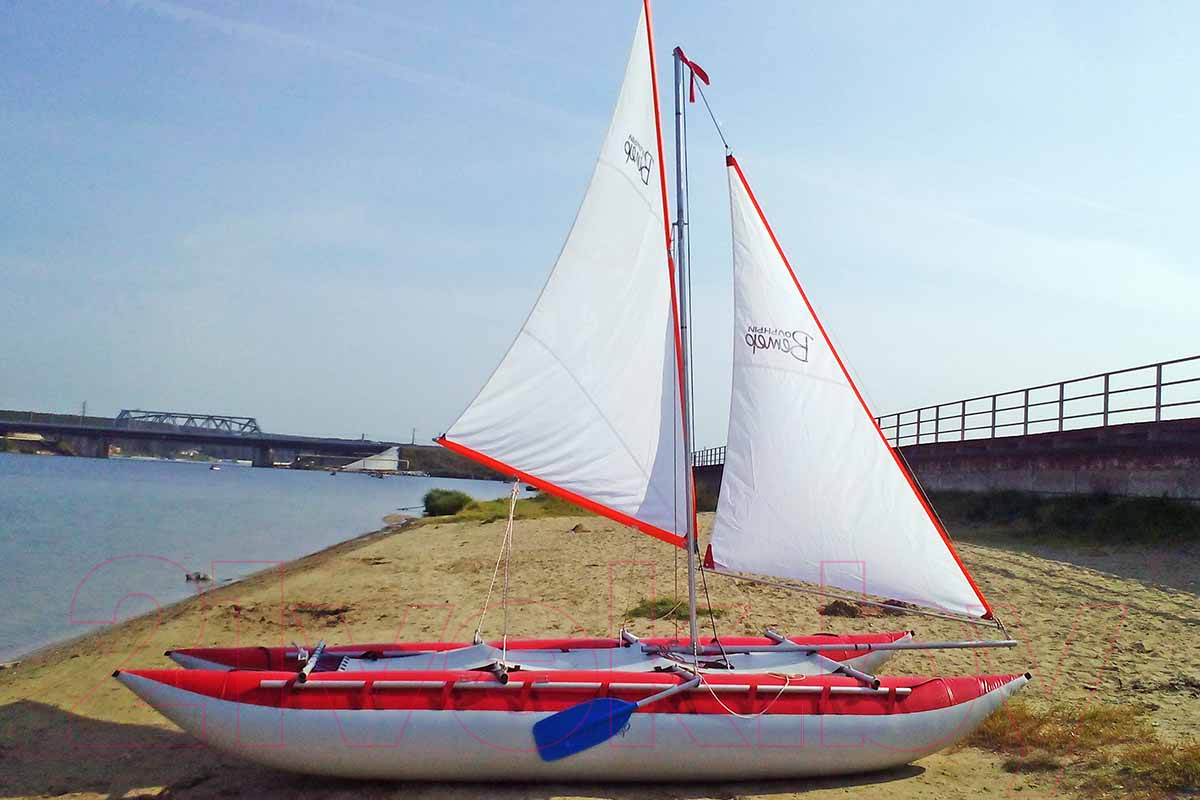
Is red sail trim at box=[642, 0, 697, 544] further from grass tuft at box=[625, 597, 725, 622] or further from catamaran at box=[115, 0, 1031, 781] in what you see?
grass tuft at box=[625, 597, 725, 622]

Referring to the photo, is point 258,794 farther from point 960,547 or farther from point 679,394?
point 960,547

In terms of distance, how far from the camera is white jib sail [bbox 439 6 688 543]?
708 cm

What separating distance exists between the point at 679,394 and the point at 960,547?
11.4m

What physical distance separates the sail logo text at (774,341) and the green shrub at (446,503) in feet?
120

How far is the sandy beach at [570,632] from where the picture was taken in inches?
258

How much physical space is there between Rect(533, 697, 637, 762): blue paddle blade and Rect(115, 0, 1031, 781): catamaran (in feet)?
0.05

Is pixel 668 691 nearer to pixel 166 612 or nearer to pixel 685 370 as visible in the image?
pixel 685 370

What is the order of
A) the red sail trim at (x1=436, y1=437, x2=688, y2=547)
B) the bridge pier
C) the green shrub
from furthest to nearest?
the bridge pier → the green shrub → the red sail trim at (x1=436, y1=437, x2=688, y2=547)

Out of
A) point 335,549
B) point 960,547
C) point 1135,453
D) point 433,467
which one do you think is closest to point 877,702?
point 960,547

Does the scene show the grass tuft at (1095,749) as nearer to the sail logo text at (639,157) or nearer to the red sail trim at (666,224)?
the red sail trim at (666,224)

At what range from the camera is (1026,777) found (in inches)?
253

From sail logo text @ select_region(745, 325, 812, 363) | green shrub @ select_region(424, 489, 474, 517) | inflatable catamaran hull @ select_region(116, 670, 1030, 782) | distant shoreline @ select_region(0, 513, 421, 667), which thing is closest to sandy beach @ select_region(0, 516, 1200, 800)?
distant shoreline @ select_region(0, 513, 421, 667)

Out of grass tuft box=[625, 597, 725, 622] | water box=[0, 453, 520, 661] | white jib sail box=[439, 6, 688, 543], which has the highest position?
white jib sail box=[439, 6, 688, 543]

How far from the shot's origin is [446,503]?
4341 cm
